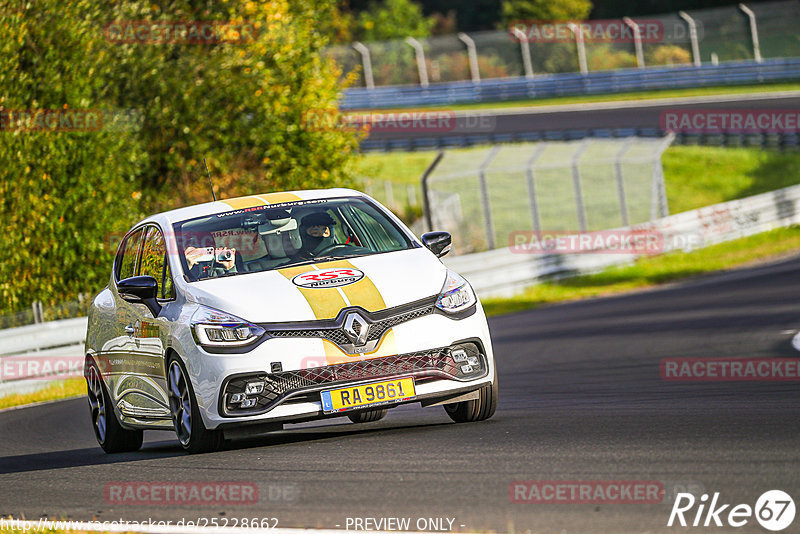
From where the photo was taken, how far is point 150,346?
8.67 meters

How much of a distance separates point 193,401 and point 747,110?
35372 mm

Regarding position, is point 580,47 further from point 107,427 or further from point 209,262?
point 209,262

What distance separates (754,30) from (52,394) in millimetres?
37276

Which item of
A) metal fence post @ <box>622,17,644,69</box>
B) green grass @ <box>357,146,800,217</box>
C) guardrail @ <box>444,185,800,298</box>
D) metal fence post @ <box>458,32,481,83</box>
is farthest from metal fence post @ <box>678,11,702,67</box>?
guardrail @ <box>444,185,800,298</box>

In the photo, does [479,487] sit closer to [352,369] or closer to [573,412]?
[352,369]

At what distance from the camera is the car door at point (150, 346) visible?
27.9 ft

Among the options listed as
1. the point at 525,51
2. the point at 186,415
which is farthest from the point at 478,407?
the point at 525,51

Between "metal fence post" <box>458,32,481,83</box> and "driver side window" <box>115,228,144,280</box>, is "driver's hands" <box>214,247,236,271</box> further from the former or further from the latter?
"metal fence post" <box>458,32,481,83</box>

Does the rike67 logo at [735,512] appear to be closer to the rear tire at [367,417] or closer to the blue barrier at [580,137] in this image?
the rear tire at [367,417]

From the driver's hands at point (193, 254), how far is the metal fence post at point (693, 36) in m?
41.2

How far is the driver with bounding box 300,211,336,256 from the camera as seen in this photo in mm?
8703

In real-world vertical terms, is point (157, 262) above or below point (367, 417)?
above

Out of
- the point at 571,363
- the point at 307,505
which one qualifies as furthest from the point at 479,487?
the point at 571,363

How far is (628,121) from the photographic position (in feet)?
138
